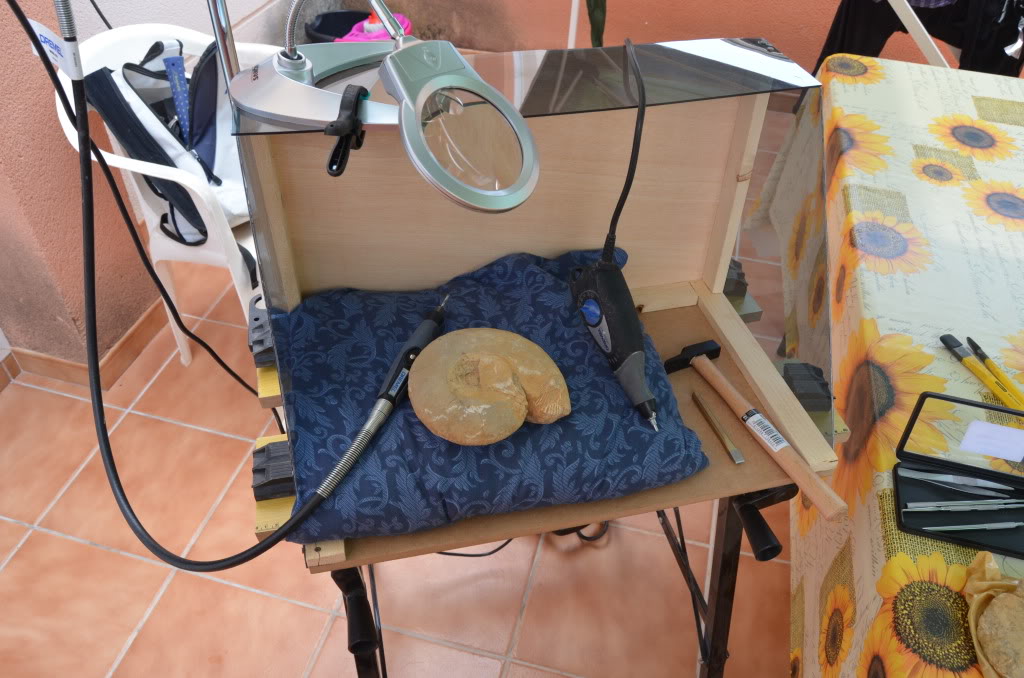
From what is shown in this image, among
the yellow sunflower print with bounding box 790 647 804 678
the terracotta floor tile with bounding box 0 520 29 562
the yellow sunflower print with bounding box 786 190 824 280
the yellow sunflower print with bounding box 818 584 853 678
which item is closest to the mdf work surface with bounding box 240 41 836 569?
the yellow sunflower print with bounding box 786 190 824 280

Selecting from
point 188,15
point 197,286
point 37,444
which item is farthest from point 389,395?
point 188,15

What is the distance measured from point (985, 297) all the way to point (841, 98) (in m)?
0.59

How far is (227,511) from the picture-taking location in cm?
164

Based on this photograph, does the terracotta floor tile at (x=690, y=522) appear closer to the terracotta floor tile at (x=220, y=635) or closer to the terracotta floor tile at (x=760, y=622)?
the terracotta floor tile at (x=760, y=622)

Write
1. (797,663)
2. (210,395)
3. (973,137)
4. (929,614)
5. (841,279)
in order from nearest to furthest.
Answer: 1. (929,614)
2. (841,279)
3. (797,663)
4. (973,137)
5. (210,395)

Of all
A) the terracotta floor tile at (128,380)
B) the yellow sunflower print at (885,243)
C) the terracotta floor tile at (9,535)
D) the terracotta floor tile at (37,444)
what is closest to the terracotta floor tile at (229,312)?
the terracotta floor tile at (128,380)

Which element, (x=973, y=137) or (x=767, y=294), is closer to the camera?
(x=767, y=294)

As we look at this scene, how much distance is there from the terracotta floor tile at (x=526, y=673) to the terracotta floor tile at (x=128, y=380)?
1.15m

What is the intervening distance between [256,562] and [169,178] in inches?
31.4

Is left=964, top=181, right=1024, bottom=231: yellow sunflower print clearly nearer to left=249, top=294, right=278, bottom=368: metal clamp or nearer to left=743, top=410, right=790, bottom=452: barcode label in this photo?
left=743, top=410, right=790, bottom=452: barcode label

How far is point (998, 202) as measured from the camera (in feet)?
4.00

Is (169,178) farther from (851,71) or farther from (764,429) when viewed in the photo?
(851,71)

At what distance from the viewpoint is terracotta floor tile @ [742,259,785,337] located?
0.97 metres

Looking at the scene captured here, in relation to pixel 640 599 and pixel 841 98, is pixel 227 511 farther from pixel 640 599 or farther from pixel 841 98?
pixel 841 98
